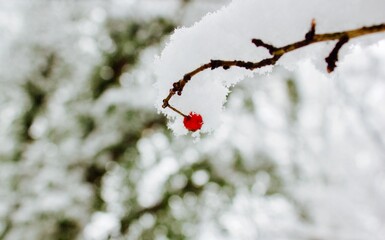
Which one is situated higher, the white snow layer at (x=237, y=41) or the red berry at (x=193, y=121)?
the white snow layer at (x=237, y=41)

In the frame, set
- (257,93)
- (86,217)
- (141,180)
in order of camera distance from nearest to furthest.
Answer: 1. (86,217)
2. (141,180)
3. (257,93)

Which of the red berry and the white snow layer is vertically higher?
the white snow layer

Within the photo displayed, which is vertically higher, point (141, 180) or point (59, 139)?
point (59, 139)

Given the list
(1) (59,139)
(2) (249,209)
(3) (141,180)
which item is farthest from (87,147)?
(2) (249,209)

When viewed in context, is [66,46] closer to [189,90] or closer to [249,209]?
[249,209]
